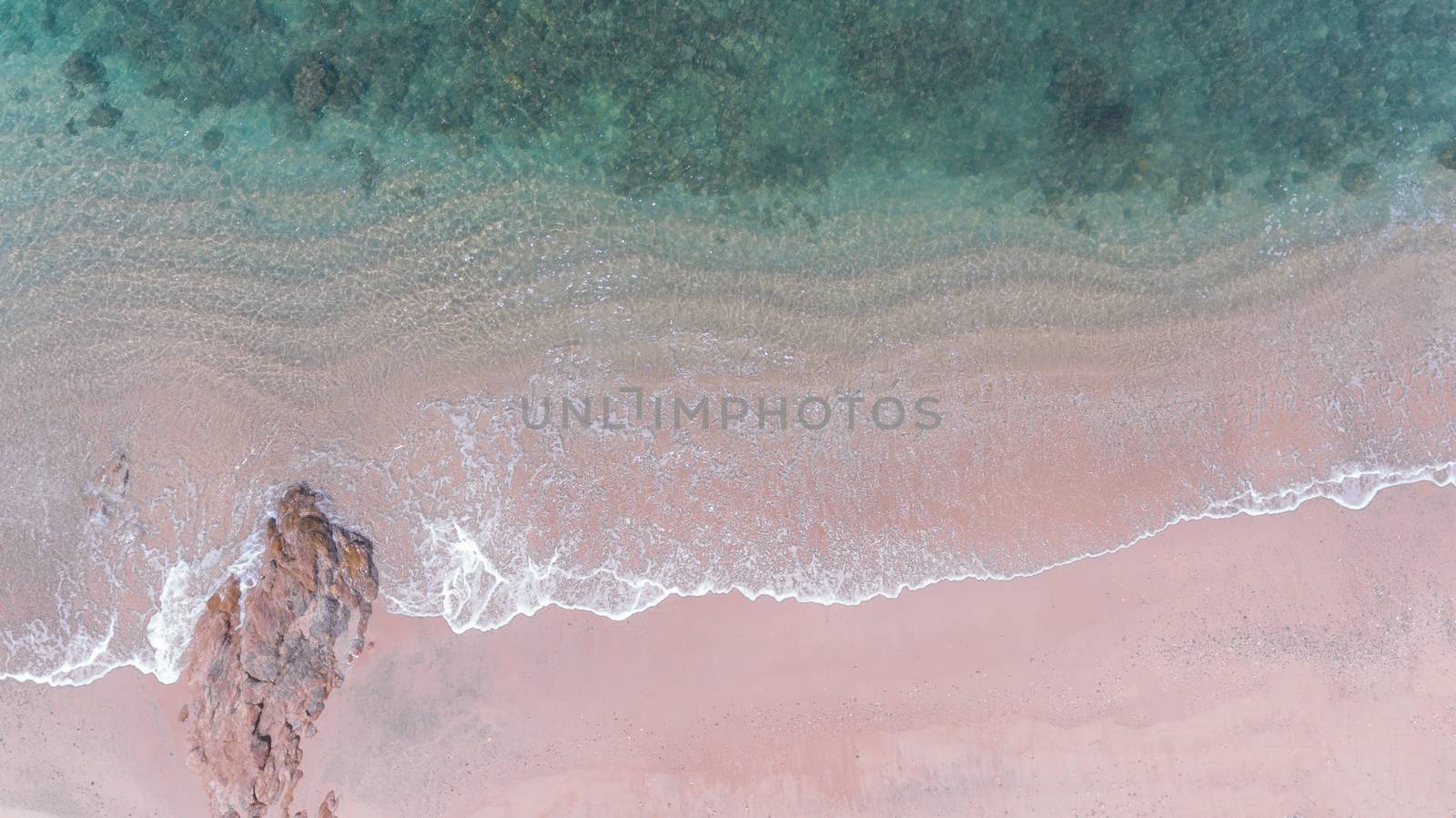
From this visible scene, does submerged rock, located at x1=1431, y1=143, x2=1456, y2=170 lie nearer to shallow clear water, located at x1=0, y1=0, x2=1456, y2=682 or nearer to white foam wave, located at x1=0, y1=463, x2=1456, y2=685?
shallow clear water, located at x1=0, y1=0, x2=1456, y2=682

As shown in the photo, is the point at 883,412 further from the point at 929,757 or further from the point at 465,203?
the point at 465,203

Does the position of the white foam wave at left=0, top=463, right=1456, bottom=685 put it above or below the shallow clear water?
below

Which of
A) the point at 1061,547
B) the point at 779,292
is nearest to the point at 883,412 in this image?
the point at 779,292

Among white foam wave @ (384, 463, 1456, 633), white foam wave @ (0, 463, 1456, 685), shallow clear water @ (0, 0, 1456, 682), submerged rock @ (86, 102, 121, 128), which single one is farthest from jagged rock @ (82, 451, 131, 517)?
submerged rock @ (86, 102, 121, 128)

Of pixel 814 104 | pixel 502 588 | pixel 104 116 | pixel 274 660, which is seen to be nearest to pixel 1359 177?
pixel 814 104

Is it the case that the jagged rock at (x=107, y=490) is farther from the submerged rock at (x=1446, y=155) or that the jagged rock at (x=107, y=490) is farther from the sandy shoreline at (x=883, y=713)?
the submerged rock at (x=1446, y=155)

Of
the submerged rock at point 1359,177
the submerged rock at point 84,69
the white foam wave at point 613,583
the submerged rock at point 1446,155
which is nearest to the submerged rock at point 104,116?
the submerged rock at point 84,69
